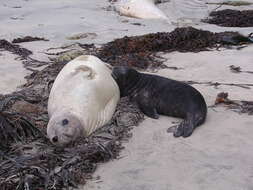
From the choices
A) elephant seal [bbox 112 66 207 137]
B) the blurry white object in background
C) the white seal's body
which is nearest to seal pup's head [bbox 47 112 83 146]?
elephant seal [bbox 112 66 207 137]

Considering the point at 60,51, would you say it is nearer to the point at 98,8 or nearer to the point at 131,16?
the point at 131,16

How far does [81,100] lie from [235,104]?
163 centimetres

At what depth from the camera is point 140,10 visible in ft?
35.9

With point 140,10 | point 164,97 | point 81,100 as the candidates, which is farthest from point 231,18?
point 81,100

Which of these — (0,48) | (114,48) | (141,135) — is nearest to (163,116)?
(141,135)

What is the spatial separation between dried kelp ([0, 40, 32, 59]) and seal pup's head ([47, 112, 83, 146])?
3402 millimetres

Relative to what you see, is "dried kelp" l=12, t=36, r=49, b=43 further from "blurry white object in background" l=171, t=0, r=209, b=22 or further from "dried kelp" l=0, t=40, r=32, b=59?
"blurry white object in background" l=171, t=0, r=209, b=22

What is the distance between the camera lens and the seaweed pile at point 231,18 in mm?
10031

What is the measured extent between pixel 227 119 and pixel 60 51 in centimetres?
369

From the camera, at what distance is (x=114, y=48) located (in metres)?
7.30

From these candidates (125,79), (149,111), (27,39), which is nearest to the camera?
(149,111)

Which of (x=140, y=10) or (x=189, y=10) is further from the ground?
(x=140, y=10)

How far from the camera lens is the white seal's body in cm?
1076

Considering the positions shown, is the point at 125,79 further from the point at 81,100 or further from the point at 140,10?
the point at 140,10
